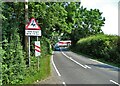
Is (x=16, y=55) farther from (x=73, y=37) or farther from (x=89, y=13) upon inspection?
(x=89, y=13)

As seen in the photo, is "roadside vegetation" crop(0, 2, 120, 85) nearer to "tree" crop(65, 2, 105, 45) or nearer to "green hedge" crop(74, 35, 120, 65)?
"green hedge" crop(74, 35, 120, 65)

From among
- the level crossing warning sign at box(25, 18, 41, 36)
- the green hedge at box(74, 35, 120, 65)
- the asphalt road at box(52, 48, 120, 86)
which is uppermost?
the level crossing warning sign at box(25, 18, 41, 36)

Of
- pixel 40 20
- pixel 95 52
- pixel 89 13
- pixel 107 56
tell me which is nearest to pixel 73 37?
pixel 89 13

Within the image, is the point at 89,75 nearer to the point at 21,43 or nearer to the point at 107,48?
the point at 21,43

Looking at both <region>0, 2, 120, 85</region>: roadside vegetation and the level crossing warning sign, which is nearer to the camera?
<region>0, 2, 120, 85</region>: roadside vegetation

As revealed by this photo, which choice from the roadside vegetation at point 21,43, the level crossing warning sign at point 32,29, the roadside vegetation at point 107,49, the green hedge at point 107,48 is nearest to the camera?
the roadside vegetation at point 21,43

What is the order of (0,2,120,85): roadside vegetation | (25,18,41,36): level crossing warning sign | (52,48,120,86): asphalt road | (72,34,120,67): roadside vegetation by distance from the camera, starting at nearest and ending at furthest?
(0,2,120,85): roadside vegetation
(52,48,120,86): asphalt road
(25,18,41,36): level crossing warning sign
(72,34,120,67): roadside vegetation

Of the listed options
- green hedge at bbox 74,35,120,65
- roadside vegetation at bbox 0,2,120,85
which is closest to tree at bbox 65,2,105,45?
green hedge at bbox 74,35,120,65

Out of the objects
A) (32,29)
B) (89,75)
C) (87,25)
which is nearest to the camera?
(32,29)

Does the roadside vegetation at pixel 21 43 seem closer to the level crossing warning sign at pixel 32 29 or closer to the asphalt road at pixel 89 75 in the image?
the level crossing warning sign at pixel 32 29

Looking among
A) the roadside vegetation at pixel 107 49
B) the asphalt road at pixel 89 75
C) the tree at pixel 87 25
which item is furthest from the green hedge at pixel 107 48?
the tree at pixel 87 25

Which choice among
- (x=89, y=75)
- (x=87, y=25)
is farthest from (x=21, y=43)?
(x=87, y=25)

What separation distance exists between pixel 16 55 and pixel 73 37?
74505 mm

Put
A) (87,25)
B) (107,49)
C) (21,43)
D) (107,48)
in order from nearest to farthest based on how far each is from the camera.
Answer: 1. (21,43)
2. (107,49)
3. (107,48)
4. (87,25)
